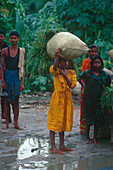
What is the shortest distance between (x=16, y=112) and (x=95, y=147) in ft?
5.36

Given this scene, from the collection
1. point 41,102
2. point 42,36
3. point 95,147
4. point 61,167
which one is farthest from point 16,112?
point 42,36

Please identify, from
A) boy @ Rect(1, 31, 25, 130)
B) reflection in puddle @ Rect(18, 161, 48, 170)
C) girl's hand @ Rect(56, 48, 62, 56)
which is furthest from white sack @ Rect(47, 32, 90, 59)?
reflection in puddle @ Rect(18, 161, 48, 170)

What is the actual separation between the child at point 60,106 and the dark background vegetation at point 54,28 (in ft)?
15.8

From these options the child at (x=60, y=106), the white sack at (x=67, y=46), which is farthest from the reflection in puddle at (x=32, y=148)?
the white sack at (x=67, y=46)

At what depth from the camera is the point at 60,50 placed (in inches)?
147

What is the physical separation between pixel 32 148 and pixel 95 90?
1.21m

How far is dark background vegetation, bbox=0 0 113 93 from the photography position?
9.01m

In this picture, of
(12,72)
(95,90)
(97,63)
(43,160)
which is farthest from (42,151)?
(12,72)

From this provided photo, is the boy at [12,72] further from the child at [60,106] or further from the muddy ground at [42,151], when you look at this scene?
the child at [60,106]

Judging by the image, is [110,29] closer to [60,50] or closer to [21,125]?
[21,125]

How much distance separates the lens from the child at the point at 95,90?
428 cm

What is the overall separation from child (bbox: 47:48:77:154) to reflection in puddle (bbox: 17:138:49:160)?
16 cm

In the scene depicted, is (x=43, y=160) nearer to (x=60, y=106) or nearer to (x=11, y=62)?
(x=60, y=106)

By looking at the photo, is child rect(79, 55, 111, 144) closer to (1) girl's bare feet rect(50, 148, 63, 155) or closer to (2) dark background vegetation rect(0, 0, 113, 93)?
(1) girl's bare feet rect(50, 148, 63, 155)
